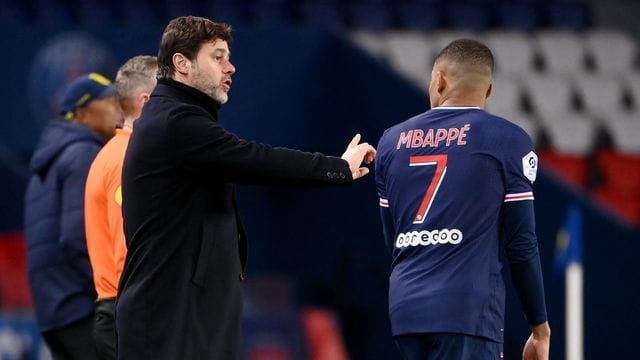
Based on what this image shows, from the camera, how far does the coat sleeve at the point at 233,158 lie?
4.61 meters

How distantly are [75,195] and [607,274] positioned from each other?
181 inches

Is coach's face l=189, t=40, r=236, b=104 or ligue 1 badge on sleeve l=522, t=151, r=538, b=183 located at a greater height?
coach's face l=189, t=40, r=236, b=104

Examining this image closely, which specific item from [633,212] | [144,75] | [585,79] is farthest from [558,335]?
[144,75]

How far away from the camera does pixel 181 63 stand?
476cm

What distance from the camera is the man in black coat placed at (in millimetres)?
4633

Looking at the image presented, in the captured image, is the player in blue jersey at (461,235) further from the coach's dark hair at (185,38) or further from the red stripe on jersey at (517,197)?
the coach's dark hair at (185,38)

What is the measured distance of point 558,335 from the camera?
955 cm

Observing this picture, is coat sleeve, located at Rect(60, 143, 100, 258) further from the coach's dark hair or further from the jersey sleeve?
the jersey sleeve

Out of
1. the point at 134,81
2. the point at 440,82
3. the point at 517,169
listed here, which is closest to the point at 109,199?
the point at 134,81

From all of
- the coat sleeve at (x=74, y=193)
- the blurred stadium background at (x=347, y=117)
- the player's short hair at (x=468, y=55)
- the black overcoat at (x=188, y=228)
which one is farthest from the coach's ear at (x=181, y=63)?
the blurred stadium background at (x=347, y=117)

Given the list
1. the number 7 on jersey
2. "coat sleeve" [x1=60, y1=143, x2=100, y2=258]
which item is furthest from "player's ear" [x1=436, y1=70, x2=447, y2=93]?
"coat sleeve" [x1=60, y1=143, x2=100, y2=258]

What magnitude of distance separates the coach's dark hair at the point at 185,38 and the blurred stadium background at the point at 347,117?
484cm

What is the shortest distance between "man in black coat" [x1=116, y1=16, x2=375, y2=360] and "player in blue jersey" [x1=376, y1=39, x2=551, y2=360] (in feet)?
0.90

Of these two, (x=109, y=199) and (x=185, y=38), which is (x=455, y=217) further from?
(x=109, y=199)
